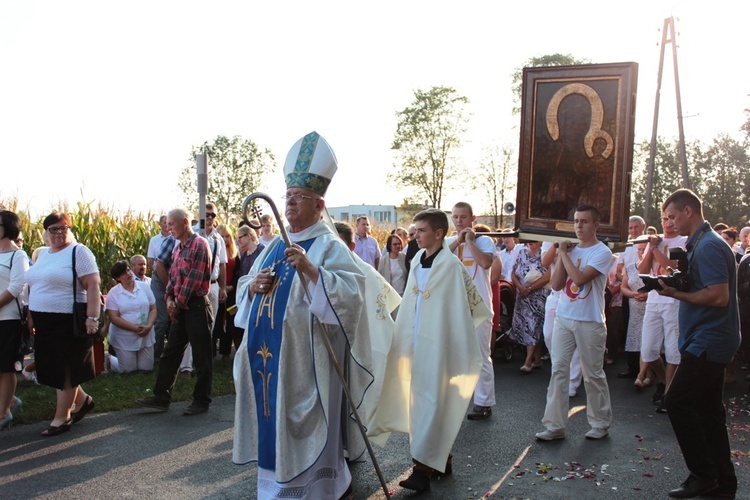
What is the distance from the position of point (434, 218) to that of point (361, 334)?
1.45 meters

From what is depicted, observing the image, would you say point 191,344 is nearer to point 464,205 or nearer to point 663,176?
point 464,205

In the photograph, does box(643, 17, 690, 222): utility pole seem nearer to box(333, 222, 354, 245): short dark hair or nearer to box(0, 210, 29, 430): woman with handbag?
box(333, 222, 354, 245): short dark hair

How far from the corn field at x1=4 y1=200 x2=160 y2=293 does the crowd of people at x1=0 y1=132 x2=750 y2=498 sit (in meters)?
5.44

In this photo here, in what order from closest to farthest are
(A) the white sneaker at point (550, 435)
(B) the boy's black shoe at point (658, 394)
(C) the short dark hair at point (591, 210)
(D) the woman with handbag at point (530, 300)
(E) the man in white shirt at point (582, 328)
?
(C) the short dark hair at point (591, 210) < (E) the man in white shirt at point (582, 328) < (A) the white sneaker at point (550, 435) < (B) the boy's black shoe at point (658, 394) < (D) the woman with handbag at point (530, 300)

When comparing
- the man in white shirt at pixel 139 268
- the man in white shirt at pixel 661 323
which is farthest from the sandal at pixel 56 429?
the man in white shirt at pixel 661 323

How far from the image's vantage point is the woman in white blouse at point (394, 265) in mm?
12398

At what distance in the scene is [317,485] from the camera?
15.2 feet

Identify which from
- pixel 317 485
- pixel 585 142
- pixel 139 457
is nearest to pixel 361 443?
pixel 317 485

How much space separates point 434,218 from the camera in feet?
19.3

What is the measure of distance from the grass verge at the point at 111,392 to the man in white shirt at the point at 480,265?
3.10 metres

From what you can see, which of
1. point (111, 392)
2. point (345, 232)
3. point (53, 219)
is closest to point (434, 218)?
point (345, 232)

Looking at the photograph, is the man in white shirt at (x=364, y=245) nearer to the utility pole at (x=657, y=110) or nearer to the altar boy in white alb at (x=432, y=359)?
the altar boy in white alb at (x=432, y=359)

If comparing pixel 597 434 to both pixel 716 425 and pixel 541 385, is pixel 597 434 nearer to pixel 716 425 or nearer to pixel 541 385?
pixel 716 425

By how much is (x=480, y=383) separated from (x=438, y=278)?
2.11m
